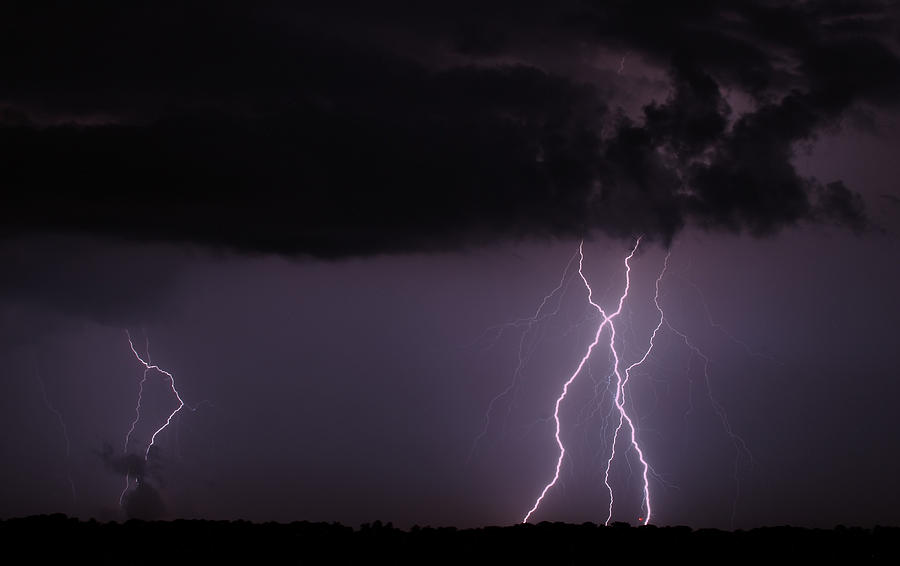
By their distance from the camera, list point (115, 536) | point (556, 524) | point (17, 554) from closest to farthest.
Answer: point (17, 554)
point (115, 536)
point (556, 524)

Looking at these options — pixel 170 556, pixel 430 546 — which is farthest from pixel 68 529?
pixel 430 546

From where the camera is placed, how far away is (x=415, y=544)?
94.2ft

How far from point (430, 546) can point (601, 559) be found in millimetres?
3555

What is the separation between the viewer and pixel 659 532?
98.3ft

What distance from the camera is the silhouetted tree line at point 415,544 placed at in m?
27.3

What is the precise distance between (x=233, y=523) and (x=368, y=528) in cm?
306

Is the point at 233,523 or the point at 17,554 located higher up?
the point at 233,523

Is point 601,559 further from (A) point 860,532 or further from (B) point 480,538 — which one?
(A) point 860,532

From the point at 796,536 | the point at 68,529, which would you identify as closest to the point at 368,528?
the point at 68,529

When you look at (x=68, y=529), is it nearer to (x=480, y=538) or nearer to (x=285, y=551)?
(x=285, y=551)

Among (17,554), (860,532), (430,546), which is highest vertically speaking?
(860,532)

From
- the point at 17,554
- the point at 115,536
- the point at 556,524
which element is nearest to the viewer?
the point at 17,554

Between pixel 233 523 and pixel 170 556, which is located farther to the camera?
pixel 233 523

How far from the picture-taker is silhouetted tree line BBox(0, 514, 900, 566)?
2731 centimetres
